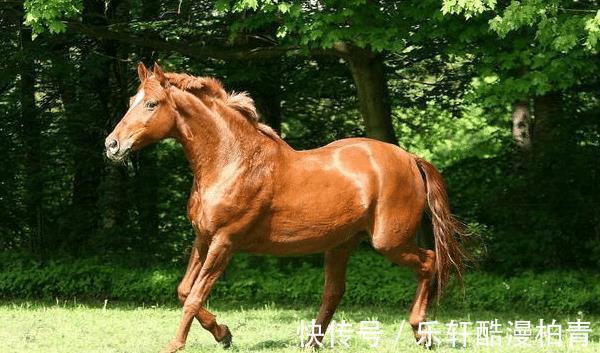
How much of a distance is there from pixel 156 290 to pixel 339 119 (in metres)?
4.35

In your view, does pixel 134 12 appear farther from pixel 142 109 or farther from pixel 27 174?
pixel 142 109

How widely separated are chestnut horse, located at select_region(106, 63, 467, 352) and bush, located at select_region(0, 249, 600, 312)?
5.15m

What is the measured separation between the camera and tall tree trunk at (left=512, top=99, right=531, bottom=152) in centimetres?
1537

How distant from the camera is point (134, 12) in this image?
54.4 feet

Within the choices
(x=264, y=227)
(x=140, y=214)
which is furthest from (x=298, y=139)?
(x=264, y=227)

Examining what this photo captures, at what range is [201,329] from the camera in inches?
409

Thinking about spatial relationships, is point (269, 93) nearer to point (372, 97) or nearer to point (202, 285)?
point (372, 97)

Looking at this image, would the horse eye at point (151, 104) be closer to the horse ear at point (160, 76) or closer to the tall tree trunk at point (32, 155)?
the horse ear at point (160, 76)

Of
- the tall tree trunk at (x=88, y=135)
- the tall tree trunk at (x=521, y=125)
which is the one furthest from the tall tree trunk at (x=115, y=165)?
the tall tree trunk at (x=521, y=125)

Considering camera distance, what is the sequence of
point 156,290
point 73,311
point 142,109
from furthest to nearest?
point 156,290 → point 73,311 → point 142,109

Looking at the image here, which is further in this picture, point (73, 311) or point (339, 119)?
point (339, 119)

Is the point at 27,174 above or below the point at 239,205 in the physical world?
above

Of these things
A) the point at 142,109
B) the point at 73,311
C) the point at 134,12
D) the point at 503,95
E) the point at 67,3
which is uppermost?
the point at 134,12

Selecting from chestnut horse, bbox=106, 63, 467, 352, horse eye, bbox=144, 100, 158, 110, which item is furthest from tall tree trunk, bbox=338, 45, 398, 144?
horse eye, bbox=144, 100, 158, 110
